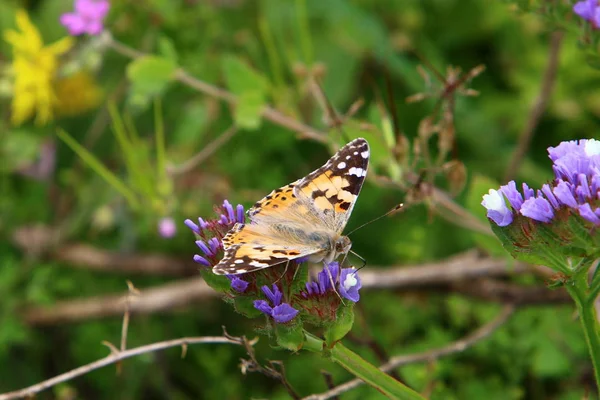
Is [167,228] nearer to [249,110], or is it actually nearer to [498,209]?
[249,110]

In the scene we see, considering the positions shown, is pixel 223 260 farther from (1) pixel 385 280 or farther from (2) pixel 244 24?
(2) pixel 244 24

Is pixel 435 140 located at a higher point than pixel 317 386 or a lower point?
higher

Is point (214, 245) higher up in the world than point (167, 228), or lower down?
higher up

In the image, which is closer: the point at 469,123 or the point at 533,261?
the point at 533,261

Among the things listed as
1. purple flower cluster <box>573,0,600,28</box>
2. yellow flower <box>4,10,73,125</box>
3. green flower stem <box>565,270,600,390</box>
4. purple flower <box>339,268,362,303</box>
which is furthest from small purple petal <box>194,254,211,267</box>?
yellow flower <box>4,10,73,125</box>

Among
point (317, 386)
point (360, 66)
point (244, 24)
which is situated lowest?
point (317, 386)

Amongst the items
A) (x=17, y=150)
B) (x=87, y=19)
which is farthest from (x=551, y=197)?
(x=17, y=150)

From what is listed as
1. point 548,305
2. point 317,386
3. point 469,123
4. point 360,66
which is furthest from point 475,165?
point 317,386
